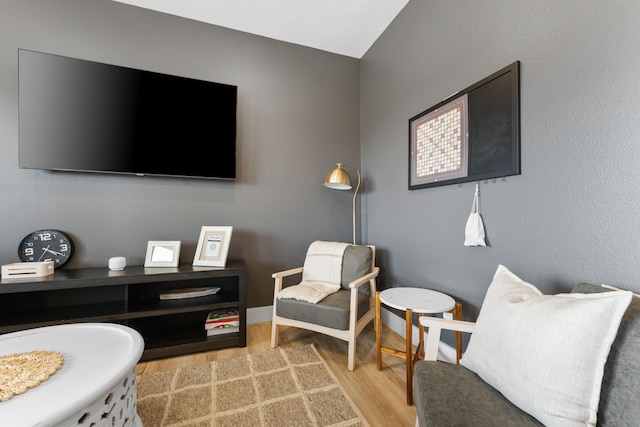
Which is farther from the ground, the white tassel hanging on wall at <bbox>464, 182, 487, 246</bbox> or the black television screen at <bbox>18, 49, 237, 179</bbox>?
the black television screen at <bbox>18, 49, 237, 179</bbox>

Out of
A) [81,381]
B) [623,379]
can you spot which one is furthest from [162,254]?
[623,379]

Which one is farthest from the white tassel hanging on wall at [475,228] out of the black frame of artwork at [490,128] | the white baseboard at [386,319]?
the white baseboard at [386,319]

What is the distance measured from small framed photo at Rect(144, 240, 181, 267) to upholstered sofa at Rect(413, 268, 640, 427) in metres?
1.90

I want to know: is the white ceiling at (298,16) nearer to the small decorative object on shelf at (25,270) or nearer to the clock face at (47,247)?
the clock face at (47,247)

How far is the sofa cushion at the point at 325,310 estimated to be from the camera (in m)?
1.67

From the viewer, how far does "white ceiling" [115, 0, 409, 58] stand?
2.05 m

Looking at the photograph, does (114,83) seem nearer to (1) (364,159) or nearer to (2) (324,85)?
(2) (324,85)

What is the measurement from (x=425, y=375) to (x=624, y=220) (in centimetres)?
95

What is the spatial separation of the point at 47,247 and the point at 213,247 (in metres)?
1.17

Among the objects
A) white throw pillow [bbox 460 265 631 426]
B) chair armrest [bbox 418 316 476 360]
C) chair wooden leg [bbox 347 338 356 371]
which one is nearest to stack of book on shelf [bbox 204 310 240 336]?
chair wooden leg [bbox 347 338 356 371]

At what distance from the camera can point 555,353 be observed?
28.0 inches

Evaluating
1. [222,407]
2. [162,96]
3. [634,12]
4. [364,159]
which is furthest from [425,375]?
[162,96]

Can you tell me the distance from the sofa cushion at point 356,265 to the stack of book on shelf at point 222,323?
933 millimetres

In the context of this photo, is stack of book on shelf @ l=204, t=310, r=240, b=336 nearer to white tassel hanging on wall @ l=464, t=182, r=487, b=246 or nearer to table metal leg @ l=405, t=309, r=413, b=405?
table metal leg @ l=405, t=309, r=413, b=405
